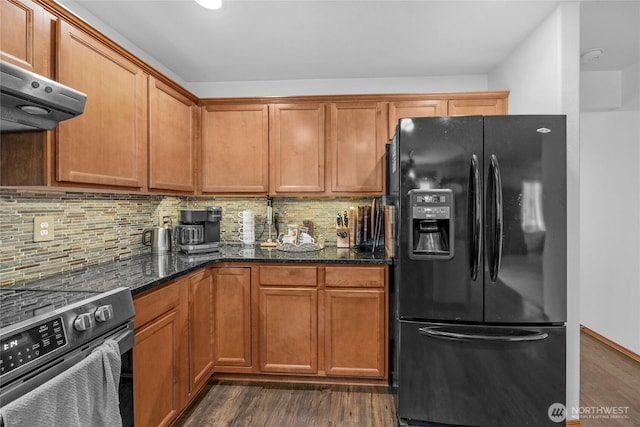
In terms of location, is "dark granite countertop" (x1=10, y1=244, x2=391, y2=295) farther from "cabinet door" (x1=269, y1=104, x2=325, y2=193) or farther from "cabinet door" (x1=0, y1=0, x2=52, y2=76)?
"cabinet door" (x1=0, y1=0, x2=52, y2=76)

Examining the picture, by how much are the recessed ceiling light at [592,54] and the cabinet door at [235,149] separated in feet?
8.49

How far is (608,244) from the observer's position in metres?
3.09

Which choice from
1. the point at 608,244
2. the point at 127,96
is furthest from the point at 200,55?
the point at 608,244

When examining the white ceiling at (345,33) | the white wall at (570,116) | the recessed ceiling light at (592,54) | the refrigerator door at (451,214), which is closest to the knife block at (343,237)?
the refrigerator door at (451,214)

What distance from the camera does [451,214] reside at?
5.91 ft

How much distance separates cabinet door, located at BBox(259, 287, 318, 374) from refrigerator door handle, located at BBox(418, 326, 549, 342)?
0.84 metres

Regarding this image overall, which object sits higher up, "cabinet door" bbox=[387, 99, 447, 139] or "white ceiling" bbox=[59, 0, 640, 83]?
"white ceiling" bbox=[59, 0, 640, 83]

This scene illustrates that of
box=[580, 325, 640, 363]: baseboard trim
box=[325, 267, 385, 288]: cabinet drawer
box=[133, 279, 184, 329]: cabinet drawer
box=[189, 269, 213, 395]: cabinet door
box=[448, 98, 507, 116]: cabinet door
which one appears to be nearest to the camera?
box=[133, 279, 184, 329]: cabinet drawer

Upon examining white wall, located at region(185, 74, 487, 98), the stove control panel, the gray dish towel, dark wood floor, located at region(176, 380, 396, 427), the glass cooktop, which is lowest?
dark wood floor, located at region(176, 380, 396, 427)

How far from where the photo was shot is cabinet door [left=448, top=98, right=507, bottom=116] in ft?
8.66

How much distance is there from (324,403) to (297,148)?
193cm

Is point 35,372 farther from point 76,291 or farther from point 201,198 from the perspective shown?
point 201,198

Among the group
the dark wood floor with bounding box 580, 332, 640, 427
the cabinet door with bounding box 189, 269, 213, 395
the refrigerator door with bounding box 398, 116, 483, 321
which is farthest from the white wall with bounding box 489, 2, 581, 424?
the cabinet door with bounding box 189, 269, 213, 395

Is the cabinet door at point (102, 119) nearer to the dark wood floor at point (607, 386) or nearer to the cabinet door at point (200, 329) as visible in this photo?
the cabinet door at point (200, 329)
